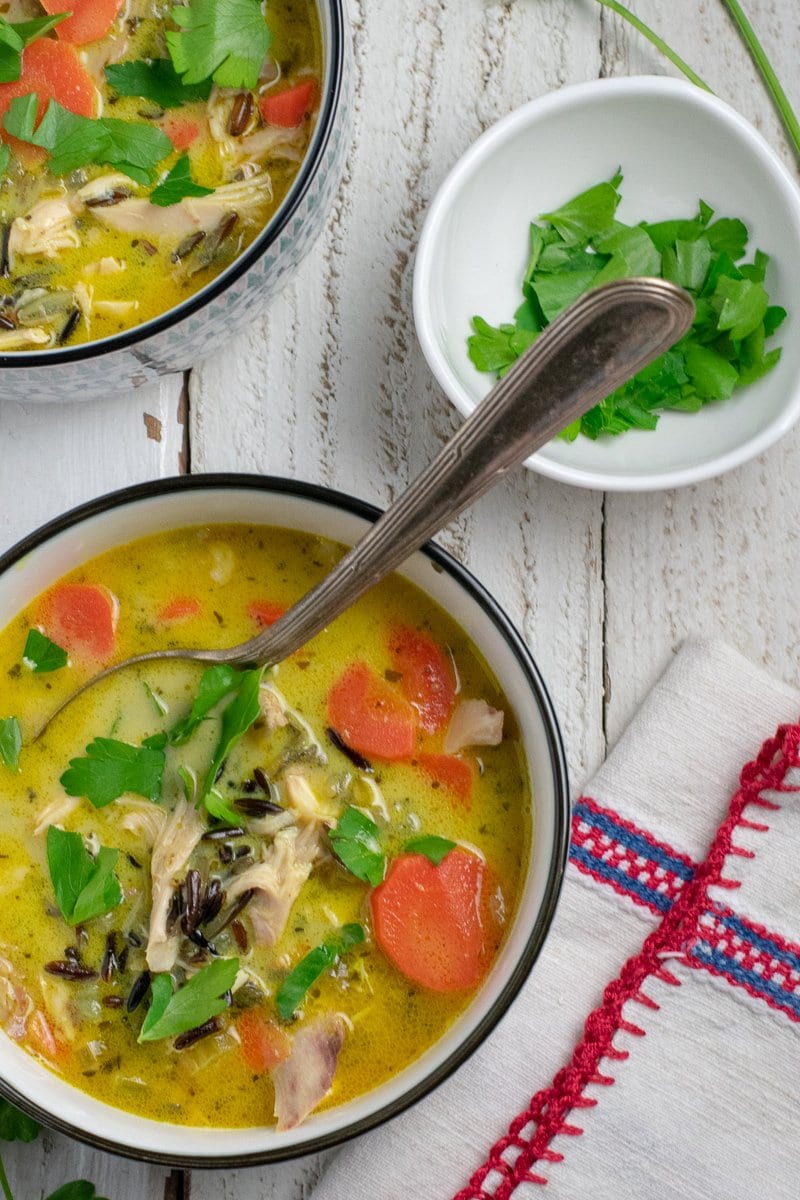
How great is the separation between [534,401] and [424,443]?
82 centimetres

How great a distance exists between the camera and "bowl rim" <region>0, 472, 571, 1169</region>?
2049 millimetres

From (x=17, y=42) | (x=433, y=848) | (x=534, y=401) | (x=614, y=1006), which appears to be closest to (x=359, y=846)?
(x=433, y=848)

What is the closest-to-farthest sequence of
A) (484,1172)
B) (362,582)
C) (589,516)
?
(362,582), (484,1172), (589,516)

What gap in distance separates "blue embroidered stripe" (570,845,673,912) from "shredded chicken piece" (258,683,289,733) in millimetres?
638

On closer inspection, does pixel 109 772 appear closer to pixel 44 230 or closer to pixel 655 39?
pixel 44 230

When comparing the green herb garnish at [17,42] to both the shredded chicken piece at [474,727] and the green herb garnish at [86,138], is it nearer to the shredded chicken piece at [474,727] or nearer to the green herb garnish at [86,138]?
the green herb garnish at [86,138]

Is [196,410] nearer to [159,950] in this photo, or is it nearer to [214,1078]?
[159,950]

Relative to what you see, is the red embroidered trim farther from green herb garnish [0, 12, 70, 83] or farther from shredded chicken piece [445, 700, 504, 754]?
green herb garnish [0, 12, 70, 83]

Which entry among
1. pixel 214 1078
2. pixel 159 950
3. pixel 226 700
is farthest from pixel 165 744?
pixel 214 1078

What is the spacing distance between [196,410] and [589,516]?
821mm

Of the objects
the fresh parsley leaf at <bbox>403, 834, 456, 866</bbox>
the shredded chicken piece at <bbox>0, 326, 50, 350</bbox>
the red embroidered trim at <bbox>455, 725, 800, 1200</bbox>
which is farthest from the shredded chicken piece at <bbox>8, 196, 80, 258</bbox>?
the red embroidered trim at <bbox>455, 725, 800, 1200</bbox>

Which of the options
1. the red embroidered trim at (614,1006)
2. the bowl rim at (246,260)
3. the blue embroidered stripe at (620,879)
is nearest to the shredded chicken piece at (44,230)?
the bowl rim at (246,260)

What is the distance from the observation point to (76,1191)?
2355mm

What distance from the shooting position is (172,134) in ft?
7.58
